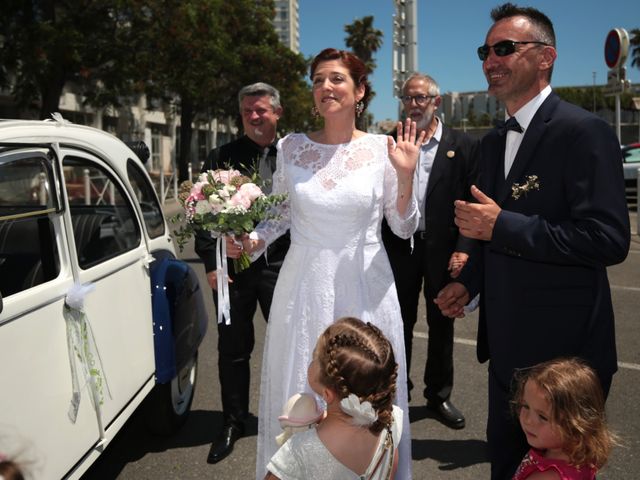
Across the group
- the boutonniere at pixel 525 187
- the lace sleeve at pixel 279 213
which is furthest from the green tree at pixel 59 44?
the boutonniere at pixel 525 187

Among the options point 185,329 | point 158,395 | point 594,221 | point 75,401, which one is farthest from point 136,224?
point 594,221

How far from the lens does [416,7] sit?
10523 mm

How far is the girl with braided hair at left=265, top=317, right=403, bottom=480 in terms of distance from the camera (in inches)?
77.1

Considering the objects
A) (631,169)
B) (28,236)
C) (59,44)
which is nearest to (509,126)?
(28,236)

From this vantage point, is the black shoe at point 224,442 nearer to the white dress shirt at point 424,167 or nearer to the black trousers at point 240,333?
the black trousers at point 240,333

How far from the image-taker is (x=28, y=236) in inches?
124

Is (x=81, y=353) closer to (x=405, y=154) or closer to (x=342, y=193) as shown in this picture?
(x=342, y=193)

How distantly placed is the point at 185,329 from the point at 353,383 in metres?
2.01

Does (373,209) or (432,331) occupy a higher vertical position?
(373,209)

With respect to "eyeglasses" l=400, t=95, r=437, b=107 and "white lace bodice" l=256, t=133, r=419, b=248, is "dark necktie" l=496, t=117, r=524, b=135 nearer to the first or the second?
"white lace bodice" l=256, t=133, r=419, b=248

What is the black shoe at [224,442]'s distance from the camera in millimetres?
3596

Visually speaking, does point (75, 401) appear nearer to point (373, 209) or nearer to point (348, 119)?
point (373, 209)

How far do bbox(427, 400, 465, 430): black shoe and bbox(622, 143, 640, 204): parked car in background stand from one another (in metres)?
14.7

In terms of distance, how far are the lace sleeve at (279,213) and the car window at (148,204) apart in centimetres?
116
